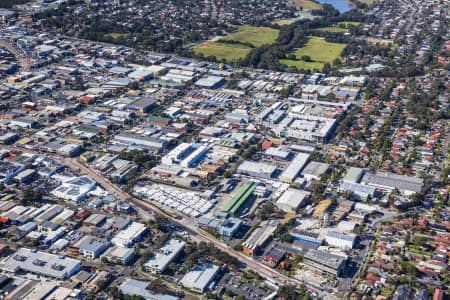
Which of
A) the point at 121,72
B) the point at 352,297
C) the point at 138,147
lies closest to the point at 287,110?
the point at 138,147

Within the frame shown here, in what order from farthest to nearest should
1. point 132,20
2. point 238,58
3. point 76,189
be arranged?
point 132,20 < point 238,58 < point 76,189

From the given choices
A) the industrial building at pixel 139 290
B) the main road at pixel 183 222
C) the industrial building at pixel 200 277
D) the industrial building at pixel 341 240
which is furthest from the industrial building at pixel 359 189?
the industrial building at pixel 139 290

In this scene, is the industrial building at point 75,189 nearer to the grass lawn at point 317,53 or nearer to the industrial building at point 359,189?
the industrial building at point 359,189

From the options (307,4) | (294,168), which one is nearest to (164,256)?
(294,168)

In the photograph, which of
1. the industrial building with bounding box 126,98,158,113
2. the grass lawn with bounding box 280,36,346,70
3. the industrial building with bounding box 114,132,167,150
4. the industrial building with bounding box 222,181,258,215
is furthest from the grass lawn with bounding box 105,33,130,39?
the industrial building with bounding box 222,181,258,215

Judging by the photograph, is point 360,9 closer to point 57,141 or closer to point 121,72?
point 121,72

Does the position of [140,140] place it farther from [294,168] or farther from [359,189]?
[359,189]

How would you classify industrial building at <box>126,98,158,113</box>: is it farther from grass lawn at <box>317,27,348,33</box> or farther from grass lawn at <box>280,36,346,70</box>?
grass lawn at <box>317,27,348,33</box>
